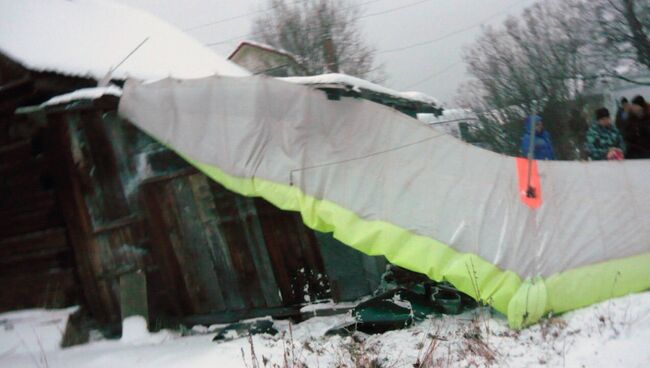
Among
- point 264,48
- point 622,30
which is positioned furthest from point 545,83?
point 264,48

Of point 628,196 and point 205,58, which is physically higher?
point 205,58

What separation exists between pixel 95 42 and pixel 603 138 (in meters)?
8.16

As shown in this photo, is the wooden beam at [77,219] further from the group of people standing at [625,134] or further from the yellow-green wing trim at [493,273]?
the group of people standing at [625,134]

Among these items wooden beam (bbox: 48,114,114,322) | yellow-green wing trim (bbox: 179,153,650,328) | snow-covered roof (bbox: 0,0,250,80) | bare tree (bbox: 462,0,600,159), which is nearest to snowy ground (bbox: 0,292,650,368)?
yellow-green wing trim (bbox: 179,153,650,328)

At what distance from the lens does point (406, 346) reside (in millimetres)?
3736

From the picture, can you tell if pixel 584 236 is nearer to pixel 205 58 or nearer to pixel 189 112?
pixel 189 112

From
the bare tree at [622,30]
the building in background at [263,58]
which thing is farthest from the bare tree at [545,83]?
the building in background at [263,58]

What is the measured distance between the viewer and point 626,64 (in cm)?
1650

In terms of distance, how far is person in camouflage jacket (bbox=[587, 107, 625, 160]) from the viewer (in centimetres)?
521

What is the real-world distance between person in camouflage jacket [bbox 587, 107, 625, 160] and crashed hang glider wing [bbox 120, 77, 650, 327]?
1.09 metres

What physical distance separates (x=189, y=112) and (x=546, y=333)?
3939mm

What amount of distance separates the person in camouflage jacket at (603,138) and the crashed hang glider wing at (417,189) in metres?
1.09


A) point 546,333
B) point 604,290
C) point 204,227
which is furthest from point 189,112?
point 604,290

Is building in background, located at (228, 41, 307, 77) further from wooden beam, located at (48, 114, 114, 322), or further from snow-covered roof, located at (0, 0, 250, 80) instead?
wooden beam, located at (48, 114, 114, 322)
